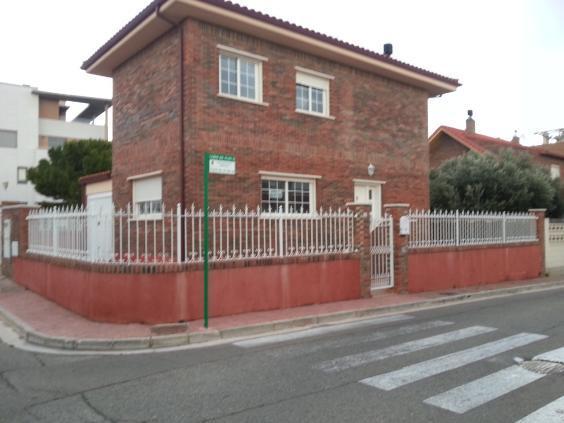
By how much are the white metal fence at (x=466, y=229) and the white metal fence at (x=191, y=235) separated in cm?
230

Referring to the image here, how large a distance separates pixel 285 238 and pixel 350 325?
77.9 inches

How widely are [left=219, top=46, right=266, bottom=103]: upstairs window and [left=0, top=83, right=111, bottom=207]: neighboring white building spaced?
30.7 metres

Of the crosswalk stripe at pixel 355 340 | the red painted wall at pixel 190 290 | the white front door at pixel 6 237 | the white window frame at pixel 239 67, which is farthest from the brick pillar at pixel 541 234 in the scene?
the white front door at pixel 6 237

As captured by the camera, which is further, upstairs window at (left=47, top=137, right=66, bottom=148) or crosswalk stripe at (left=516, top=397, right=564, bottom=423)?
upstairs window at (left=47, top=137, right=66, bottom=148)

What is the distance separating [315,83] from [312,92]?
0.24 meters

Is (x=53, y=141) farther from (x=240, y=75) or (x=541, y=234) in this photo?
(x=541, y=234)

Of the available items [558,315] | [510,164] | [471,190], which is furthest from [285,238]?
[510,164]

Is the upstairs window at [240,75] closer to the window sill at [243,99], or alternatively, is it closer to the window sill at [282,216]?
the window sill at [243,99]

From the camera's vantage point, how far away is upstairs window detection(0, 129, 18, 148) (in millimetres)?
39188

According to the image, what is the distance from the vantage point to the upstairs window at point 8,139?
129ft

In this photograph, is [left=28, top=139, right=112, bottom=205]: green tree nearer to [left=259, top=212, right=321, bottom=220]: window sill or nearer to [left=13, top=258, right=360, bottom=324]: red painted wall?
[left=13, top=258, right=360, bottom=324]: red painted wall

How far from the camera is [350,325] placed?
28.6 feet

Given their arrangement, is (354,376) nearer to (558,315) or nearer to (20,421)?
(20,421)

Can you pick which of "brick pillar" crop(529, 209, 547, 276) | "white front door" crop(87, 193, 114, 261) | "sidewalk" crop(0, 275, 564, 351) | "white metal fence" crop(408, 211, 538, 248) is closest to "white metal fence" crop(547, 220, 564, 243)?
"brick pillar" crop(529, 209, 547, 276)
